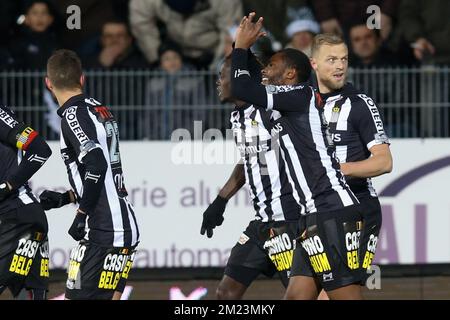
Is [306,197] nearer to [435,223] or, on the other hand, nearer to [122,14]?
[435,223]

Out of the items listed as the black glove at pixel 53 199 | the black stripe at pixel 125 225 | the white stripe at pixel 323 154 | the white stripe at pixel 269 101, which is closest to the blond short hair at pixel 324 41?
the white stripe at pixel 323 154

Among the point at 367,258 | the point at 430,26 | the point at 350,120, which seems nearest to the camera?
the point at 367,258

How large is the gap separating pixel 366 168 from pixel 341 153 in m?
0.79

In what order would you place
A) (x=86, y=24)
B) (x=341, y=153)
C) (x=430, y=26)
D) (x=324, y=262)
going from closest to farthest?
(x=324, y=262)
(x=341, y=153)
(x=430, y=26)
(x=86, y=24)

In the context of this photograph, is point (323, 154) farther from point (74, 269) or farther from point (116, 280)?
point (74, 269)

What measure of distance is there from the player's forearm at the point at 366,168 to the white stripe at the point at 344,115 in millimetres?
646

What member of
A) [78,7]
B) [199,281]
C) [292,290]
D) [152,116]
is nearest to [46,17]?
[78,7]

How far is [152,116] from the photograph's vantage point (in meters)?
14.1

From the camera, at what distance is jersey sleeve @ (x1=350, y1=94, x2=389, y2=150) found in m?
8.70

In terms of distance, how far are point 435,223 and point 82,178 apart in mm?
5994

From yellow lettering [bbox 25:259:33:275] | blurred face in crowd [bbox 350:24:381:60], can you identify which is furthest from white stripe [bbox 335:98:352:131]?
blurred face in crowd [bbox 350:24:381:60]

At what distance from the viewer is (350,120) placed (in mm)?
8961

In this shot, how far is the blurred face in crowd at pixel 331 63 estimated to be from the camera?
8.73m

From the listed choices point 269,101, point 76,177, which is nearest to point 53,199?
point 76,177
